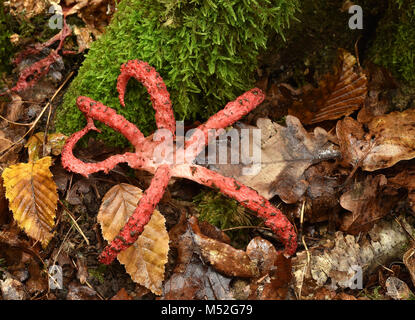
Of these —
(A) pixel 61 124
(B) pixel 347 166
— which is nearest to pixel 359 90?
(B) pixel 347 166

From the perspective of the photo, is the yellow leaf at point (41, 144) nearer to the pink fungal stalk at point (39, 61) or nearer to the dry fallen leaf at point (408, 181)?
the pink fungal stalk at point (39, 61)

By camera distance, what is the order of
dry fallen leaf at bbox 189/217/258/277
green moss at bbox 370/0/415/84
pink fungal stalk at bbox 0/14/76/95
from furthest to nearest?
pink fungal stalk at bbox 0/14/76/95 → green moss at bbox 370/0/415/84 → dry fallen leaf at bbox 189/217/258/277

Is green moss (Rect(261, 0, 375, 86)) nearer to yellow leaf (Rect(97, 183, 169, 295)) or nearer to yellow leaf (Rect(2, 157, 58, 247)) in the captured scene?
yellow leaf (Rect(97, 183, 169, 295))

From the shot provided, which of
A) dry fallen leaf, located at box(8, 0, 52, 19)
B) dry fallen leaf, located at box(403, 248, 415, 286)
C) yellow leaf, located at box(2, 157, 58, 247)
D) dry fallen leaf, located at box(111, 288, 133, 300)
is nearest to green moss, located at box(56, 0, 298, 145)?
yellow leaf, located at box(2, 157, 58, 247)

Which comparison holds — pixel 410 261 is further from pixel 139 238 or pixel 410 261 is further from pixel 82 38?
pixel 82 38

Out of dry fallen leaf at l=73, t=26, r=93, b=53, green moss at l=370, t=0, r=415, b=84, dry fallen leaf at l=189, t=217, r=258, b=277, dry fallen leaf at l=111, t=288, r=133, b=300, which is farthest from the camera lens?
dry fallen leaf at l=73, t=26, r=93, b=53

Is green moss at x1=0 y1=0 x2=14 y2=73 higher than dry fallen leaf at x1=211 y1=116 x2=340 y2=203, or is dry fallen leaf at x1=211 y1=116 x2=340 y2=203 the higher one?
green moss at x1=0 y1=0 x2=14 y2=73

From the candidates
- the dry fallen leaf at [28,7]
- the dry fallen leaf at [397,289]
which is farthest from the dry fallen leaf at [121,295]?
the dry fallen leaf at [28,7]
